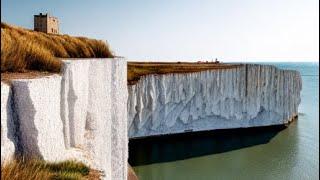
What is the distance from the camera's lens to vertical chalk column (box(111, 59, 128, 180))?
24.3ft

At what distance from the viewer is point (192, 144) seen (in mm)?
21859

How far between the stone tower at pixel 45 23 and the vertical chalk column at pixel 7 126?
1075 centimetres

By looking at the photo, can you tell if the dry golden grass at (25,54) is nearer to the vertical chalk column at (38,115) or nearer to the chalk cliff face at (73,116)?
the chalk cliff face at (73,116)

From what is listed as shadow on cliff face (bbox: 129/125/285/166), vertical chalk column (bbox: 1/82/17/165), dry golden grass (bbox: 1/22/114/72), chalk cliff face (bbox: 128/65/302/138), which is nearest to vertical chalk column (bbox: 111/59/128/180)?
dry golden grass (bbox: 1/22/114/72)

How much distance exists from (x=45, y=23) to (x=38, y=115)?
1085 centimetres

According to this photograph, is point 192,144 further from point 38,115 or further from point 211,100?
point 38,115

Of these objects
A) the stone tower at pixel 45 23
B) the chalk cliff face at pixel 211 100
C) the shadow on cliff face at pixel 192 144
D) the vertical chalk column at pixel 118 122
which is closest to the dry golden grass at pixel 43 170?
the vertical chalk column at pixel 118 122

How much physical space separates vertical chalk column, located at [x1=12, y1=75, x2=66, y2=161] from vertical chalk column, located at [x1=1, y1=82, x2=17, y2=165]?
0.32ft

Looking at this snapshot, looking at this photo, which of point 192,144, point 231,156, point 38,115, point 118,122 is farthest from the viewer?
point 192,144

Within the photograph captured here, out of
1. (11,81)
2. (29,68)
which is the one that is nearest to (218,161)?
(29,68)

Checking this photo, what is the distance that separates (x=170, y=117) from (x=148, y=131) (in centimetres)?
134

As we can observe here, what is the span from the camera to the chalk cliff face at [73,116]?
372 centimetres

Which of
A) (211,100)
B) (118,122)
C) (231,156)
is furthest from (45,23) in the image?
(211,100)

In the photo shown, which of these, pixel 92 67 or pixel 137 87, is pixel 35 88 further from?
pixel 137 87
